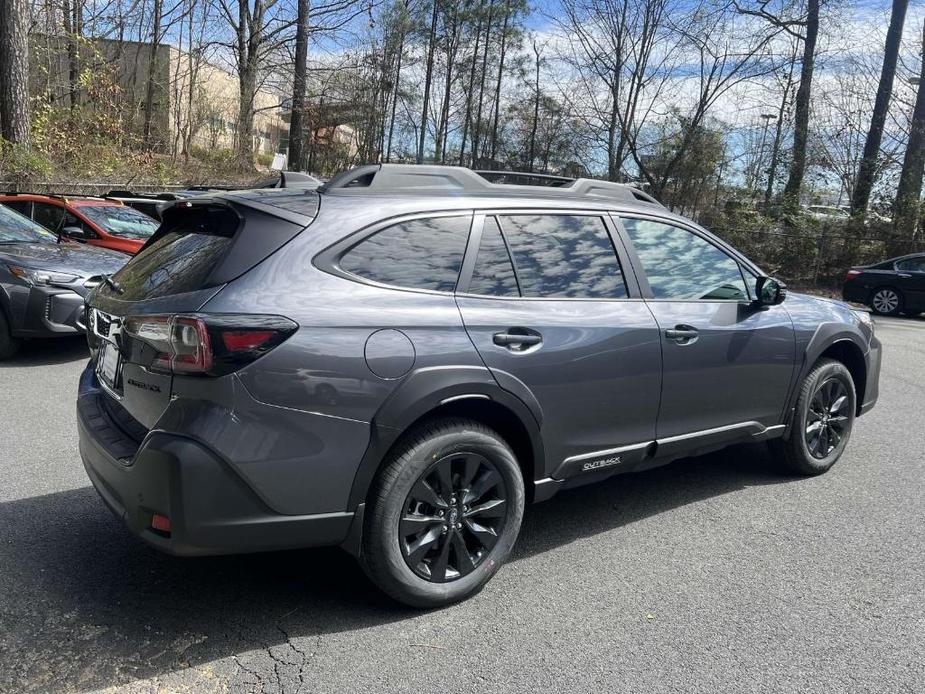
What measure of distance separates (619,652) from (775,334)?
2310mm

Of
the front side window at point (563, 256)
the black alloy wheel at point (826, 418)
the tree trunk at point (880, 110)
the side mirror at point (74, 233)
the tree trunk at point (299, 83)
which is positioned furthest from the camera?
the tree trunk at point (299, 83)

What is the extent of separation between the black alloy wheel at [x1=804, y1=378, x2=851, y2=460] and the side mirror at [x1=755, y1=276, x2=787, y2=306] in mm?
749

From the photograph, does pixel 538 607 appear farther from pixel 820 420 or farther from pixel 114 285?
pixel 820 420

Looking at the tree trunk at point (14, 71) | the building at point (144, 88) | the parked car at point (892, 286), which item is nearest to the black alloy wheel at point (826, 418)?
the parked car at point (892, 286)

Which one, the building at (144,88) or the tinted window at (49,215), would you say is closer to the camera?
the tinted window at (49,215)

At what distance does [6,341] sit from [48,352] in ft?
Result: 2.10

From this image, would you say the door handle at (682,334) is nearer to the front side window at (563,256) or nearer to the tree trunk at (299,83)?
the front side window at (563,256)

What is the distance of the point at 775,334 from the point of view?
14.7 feet

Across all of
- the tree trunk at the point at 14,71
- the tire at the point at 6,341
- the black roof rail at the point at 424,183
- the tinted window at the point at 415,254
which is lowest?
the tire at the point at 6,341

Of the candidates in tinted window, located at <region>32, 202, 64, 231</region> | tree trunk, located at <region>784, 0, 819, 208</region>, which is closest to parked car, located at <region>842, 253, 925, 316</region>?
tree trunk, located at <region>784, 0, 819, 208</region>

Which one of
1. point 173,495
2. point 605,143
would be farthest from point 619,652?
point 605,143

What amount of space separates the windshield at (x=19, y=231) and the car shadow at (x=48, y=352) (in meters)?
1.09

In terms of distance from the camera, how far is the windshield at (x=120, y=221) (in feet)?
34.7

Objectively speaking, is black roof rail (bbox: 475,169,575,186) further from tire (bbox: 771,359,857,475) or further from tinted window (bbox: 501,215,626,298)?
tire (bbox: 771,359,857,475)
